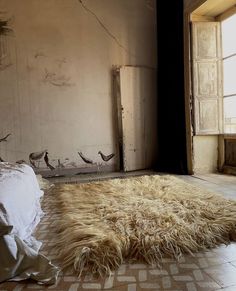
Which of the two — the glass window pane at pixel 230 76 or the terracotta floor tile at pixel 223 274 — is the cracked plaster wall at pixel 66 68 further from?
the terracotta floor tile at pixel 223 274

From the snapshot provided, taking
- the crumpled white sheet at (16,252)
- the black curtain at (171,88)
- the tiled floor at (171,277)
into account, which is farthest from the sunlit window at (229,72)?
the crumpled white sheet at (16,252)

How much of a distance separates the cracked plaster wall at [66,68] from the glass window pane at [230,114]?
147 cm

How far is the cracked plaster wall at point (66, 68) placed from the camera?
4.04 m

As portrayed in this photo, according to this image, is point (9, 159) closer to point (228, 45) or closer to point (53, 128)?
point (53, 128)

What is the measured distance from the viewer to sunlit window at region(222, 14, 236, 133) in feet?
12.5

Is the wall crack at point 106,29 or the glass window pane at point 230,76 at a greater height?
the wall crack at point 106,29

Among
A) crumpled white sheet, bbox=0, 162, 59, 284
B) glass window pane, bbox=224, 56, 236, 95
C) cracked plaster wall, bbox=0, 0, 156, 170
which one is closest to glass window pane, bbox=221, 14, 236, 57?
glass window pane, bbox=224, 56, 236, 95

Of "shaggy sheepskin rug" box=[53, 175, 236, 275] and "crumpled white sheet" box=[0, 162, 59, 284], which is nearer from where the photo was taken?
"crumpled white sheet" box=[0, 162, 59, 284]

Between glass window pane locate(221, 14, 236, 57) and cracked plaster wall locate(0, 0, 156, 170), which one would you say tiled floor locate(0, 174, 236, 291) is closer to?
cracked plaster wall locate(0, 0, 156, 170)

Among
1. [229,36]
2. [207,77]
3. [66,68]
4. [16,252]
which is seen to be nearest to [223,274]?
[16,252]

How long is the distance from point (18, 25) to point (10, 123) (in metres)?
1.47

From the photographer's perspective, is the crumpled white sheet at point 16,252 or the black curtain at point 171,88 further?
the black curtain at point 171,88

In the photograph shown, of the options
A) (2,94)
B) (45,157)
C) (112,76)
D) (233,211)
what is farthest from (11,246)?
(112,76)

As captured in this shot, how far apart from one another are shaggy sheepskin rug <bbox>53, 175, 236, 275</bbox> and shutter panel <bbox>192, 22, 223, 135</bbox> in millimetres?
1431
